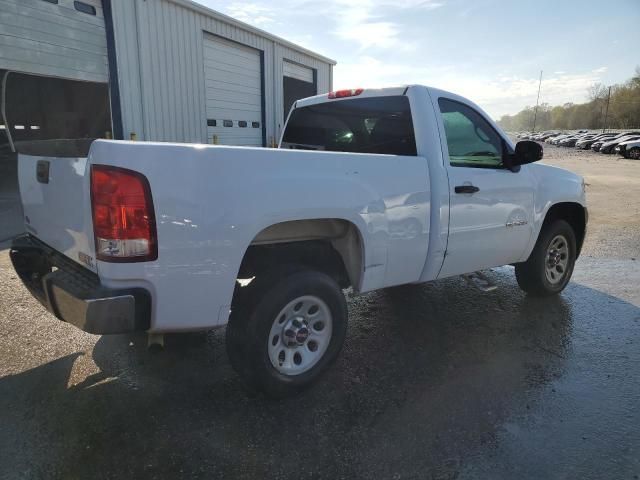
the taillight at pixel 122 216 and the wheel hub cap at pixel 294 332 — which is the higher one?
the taillight at pixel 122 216

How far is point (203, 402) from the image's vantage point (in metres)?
2.74

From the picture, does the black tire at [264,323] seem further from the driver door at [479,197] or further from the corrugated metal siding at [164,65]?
the corrugated metal siding at [164,65]

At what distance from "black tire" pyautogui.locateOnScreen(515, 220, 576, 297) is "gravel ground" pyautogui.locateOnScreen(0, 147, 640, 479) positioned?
359 millimetres

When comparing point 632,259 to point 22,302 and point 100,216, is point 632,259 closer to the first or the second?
point 100,216

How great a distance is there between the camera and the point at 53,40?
9172 mm

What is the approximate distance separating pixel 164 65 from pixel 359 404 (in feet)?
33.8

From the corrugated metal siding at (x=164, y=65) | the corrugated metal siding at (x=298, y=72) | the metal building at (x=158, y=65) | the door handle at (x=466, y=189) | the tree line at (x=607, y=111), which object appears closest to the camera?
the door handle at (x=466, y=189)

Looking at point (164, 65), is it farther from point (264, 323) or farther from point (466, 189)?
point (264, 323)

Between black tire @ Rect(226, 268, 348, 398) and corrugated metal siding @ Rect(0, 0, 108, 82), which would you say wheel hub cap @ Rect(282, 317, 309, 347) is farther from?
corrugated metal siding @ Rect(0, 0, 108, 82)

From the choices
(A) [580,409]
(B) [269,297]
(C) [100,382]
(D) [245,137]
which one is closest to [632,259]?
(A) [580,409]

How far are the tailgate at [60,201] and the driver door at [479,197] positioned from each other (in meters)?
2.43

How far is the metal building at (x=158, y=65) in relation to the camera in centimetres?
907

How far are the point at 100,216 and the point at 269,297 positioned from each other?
3.25 feet

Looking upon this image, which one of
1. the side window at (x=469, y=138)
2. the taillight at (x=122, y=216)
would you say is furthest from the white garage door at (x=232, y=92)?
the taillight at (x=122, y=216)
